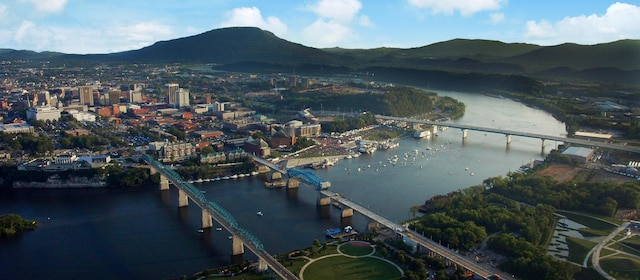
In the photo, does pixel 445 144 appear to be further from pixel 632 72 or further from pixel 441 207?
pixel 632 72

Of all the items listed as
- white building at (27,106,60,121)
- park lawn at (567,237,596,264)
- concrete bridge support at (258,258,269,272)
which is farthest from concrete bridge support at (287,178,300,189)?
white building at (27,106,60,121)

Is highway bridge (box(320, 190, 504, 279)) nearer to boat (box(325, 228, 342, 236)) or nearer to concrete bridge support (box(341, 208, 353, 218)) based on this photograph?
concrete bridge support (box(341, 208, 353, 218))

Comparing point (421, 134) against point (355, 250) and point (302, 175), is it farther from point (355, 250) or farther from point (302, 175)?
point (355, 250)

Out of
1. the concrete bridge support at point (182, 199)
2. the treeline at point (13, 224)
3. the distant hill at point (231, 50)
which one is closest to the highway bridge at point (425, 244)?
the concrete bridge support at point (182, 199)

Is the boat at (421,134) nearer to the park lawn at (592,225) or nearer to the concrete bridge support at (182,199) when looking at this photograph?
the park lawn at (592,225)

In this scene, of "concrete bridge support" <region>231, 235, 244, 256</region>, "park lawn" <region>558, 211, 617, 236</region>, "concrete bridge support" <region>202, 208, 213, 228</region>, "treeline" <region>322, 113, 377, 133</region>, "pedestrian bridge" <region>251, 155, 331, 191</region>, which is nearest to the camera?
"concrete bridge support" <region>231, 235, 244, 256</region>

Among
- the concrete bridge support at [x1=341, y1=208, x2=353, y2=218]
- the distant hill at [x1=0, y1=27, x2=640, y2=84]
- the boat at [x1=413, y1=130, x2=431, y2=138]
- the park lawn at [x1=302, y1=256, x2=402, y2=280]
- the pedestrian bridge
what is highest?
the distant hill at [x1=0, y1=27, x2=640, y2=84]
